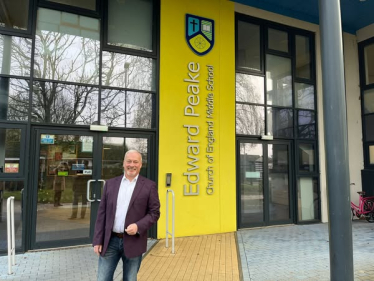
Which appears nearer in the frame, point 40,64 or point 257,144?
point 40,64

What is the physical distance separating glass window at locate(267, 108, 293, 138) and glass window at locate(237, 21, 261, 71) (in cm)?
119

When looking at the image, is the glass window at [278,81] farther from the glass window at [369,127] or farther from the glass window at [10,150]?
the glass window at [10,150]

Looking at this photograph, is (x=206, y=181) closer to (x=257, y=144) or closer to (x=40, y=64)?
(x=257, y=144)

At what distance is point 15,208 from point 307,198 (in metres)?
6.62

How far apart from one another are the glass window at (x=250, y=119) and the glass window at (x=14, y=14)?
4.67 m

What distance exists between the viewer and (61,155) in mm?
5125

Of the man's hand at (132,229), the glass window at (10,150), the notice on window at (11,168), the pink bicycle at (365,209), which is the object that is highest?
the glass window at (10,150)

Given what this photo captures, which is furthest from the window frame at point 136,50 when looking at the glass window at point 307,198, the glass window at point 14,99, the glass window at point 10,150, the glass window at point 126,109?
the glass window at point 307,198

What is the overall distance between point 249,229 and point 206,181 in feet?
5.44

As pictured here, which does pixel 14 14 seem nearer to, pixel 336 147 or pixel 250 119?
pixel 250 119

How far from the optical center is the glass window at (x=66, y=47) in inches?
203

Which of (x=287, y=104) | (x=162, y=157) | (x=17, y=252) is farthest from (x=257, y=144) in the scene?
(x=17, y=252)

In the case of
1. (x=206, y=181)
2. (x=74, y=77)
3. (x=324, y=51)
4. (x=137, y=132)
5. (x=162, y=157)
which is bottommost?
(x=206, y=181)

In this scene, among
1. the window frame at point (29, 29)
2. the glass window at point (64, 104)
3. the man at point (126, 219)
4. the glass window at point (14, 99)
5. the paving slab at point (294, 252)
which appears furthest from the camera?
the glass window at point (64, 104)
